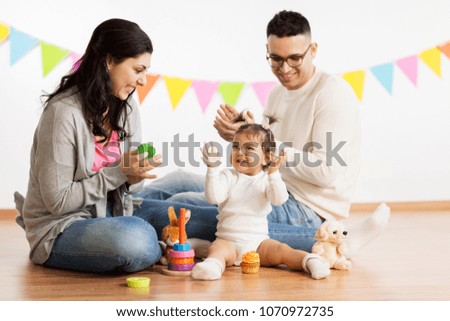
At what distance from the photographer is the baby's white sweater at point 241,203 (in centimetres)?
214

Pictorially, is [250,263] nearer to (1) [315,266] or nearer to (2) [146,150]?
(1) [315,266]

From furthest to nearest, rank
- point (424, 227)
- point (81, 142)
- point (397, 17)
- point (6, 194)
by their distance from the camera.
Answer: point (397, 17), point (6, 194), point (424, 227), point (81, 142)

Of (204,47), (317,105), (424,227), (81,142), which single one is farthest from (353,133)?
(204,47)

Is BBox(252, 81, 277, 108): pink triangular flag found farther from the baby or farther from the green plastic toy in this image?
the green plastic toy

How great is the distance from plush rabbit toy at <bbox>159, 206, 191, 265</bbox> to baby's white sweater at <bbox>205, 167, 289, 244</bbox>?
0.12 m

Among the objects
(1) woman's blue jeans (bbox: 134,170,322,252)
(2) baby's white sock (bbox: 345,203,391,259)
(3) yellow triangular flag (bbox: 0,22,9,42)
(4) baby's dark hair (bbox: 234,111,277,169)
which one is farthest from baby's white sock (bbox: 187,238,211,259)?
(3) yellow triangular flag (bbox: 0,22,9,42)

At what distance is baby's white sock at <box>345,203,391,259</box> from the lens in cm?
222

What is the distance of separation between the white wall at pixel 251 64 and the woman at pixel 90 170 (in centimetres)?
Result: 159

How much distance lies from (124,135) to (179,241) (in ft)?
1.14

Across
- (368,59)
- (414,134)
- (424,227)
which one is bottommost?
(424,227)

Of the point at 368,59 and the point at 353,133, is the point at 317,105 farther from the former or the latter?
the point at 368,59

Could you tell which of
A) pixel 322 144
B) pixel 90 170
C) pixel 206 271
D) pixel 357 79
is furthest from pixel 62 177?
pixel 357 79

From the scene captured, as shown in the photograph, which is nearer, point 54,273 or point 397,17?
point 54,273

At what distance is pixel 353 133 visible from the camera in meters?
2.34
